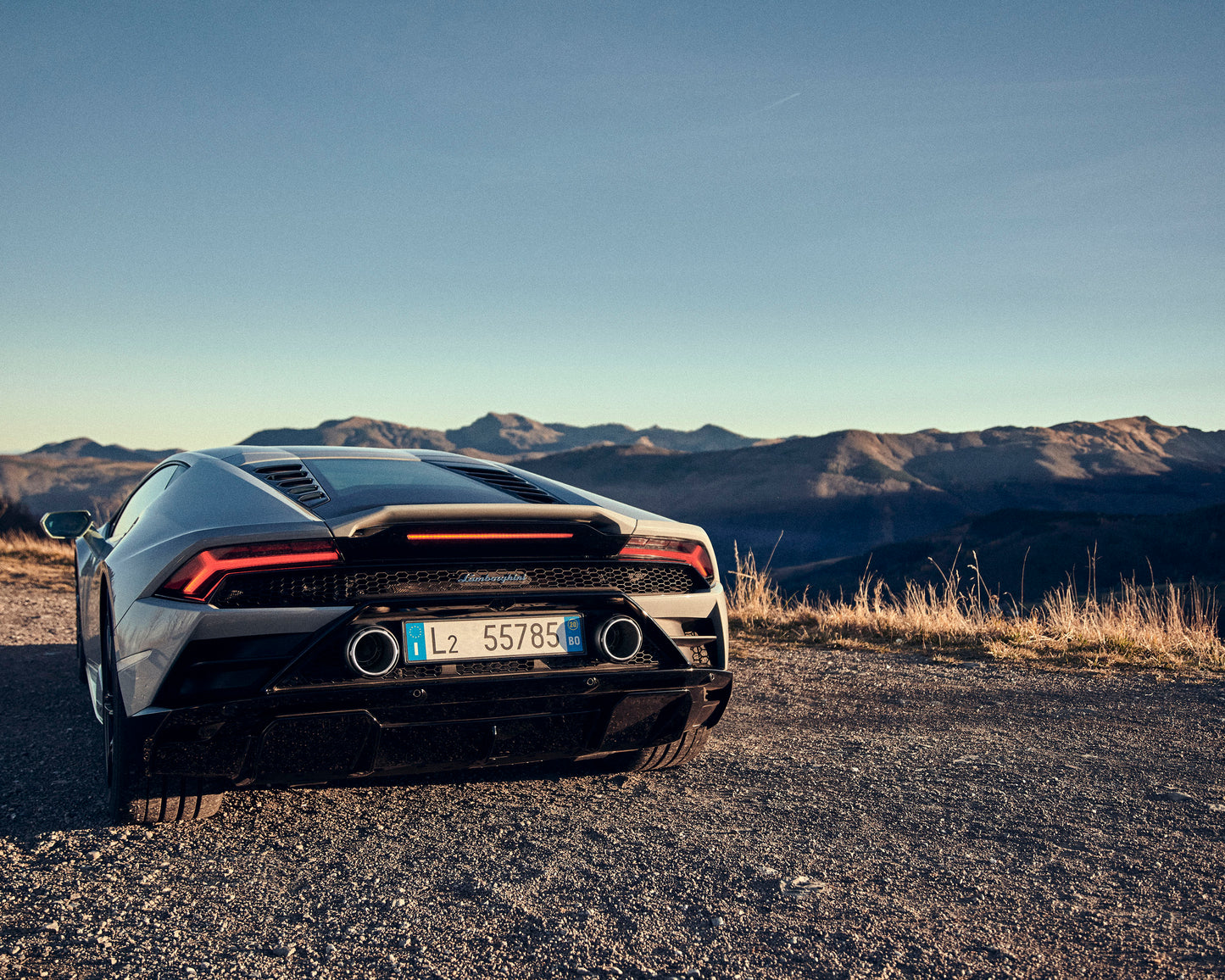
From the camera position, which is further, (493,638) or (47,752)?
(47,752)

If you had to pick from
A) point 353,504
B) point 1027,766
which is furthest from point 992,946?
point 353,504

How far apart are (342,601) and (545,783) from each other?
1269 mm

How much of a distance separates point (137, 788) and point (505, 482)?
1.68 m

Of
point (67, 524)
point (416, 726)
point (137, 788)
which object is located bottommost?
point (137, 788)

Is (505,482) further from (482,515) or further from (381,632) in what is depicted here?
(381,632)

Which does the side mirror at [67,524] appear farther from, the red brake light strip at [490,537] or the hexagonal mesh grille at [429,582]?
the red brake light strip at [490,537]

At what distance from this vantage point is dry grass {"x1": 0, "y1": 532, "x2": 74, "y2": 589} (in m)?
11.2

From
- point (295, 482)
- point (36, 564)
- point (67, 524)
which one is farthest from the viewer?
point (36, 564)

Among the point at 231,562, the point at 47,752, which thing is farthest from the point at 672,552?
the point at 47,752

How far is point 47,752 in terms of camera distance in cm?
387

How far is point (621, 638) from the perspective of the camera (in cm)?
313

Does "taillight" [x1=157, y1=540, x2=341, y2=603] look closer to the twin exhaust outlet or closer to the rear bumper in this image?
the twin exhaust outlet

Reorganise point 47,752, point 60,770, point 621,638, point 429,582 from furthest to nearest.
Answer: point 47,752, point 60,770, point 621,638, point 429,582

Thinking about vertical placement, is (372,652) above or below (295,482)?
below
